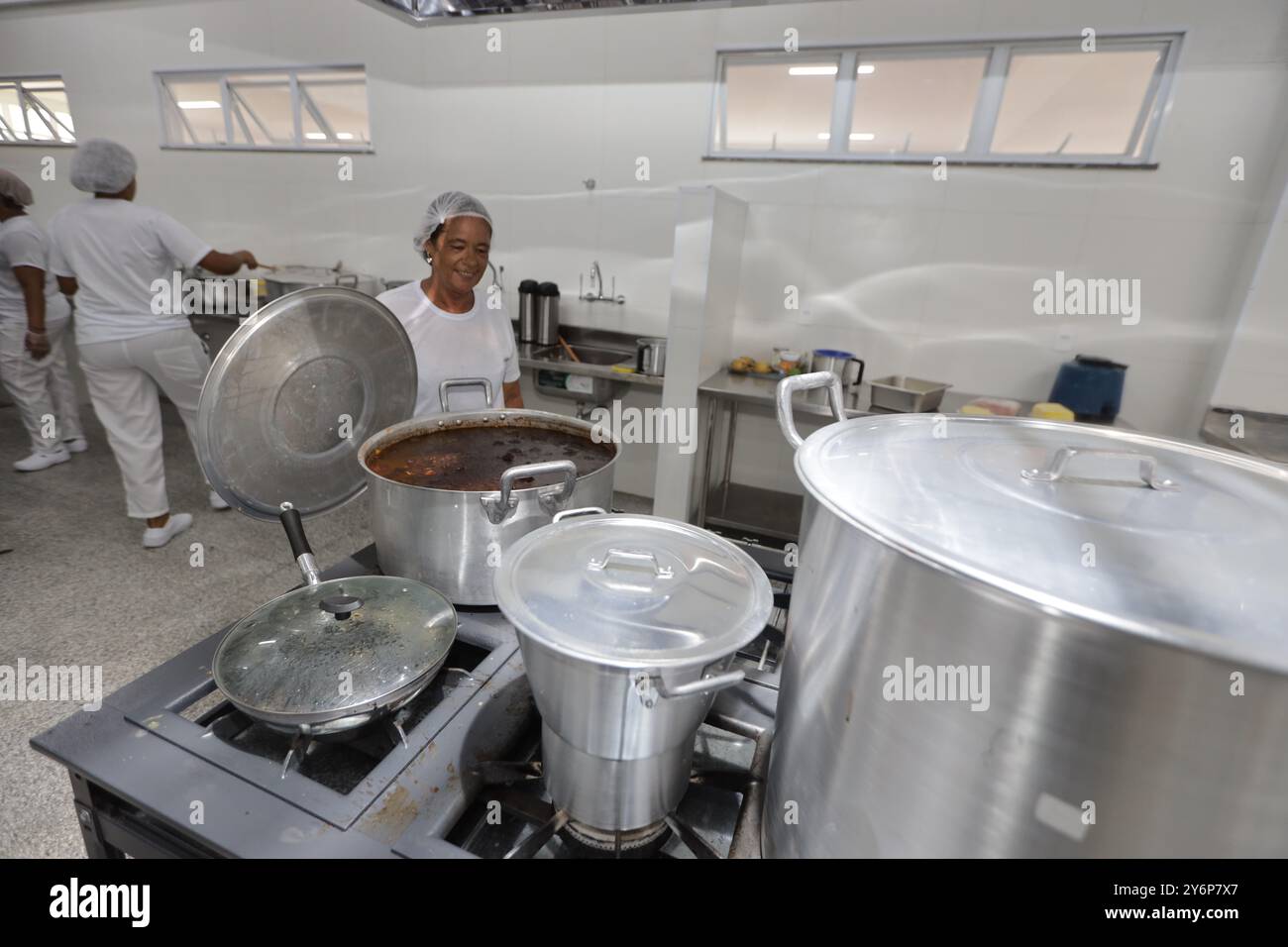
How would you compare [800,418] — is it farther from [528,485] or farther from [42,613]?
[42,613]

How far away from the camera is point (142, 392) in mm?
3164

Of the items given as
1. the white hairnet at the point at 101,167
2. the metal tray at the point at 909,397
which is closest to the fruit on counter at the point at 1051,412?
the metal tray at the point at 909,397

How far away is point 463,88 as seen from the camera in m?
4.11

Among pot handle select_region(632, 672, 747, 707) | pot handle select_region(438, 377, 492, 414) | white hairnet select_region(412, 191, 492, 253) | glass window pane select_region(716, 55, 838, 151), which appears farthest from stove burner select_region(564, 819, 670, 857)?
glass window pane select_region(716, 55, 838, 151)

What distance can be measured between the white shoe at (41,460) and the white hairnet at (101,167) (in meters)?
2.23

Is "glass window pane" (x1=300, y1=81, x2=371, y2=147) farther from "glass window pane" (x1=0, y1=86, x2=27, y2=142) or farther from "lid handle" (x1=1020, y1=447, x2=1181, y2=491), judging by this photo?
"lid handle" (x1=1020, y1=447, x2=1181, y2=491)

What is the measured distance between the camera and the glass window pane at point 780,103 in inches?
136

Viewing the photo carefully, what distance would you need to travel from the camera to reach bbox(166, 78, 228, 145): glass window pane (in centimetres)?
502

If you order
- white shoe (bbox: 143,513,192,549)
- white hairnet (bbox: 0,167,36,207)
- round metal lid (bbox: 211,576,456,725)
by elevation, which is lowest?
white shoe (bbox: 143,513,192,549)

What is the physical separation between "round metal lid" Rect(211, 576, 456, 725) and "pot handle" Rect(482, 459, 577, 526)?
6.6 inches

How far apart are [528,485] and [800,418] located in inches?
112

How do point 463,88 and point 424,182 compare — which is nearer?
point 463,88

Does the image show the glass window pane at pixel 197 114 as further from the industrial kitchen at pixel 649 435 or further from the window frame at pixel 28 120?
the window frame at pixel 28 120

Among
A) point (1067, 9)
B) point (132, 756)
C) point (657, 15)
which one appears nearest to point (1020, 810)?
Result: point (132, 756)
